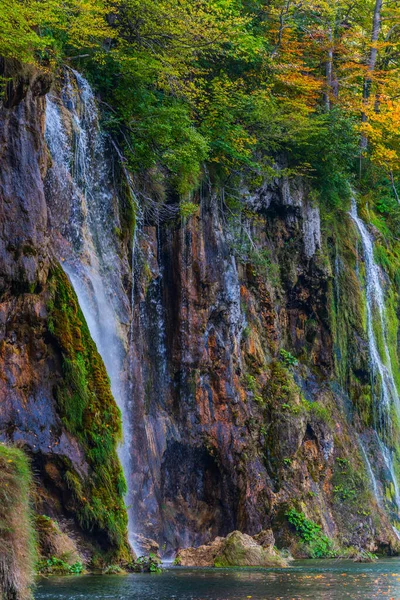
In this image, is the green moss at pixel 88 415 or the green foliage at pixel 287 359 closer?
the green moss at pixel 88 415

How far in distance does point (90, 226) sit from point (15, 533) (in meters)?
11.0

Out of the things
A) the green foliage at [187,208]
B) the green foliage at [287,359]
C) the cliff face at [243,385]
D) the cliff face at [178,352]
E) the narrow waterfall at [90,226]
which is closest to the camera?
the cliff face at [178,352]

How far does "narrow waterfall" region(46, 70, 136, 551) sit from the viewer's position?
18.5 metres

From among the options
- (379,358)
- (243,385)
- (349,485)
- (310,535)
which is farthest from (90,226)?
(379,358)

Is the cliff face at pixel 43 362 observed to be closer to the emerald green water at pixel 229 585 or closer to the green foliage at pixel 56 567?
the green foliage at pixel 56 567

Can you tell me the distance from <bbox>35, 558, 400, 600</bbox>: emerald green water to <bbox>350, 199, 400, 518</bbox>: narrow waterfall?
1302 cm

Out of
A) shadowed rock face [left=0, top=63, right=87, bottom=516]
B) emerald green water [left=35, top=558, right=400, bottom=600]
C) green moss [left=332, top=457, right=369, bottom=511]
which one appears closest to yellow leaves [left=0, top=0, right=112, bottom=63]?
shadowed rock face [left=0, top=63, right=87, bottom=516]

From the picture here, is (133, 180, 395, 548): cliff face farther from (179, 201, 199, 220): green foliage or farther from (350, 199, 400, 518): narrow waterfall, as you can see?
(350, 199, 400, 518): narrow waterfall

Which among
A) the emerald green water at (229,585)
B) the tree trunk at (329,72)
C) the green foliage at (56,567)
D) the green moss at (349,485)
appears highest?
the tree trunk at (329,72)

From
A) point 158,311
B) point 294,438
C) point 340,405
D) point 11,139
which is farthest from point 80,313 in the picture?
point 340,405

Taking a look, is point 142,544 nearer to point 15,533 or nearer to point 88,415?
point 88,415

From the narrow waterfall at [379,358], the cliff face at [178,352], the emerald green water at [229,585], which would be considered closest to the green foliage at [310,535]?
the cliff face at [178,352]

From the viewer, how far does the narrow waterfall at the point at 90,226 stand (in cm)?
1847

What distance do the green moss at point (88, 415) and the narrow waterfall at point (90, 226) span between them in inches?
→ 64.0
